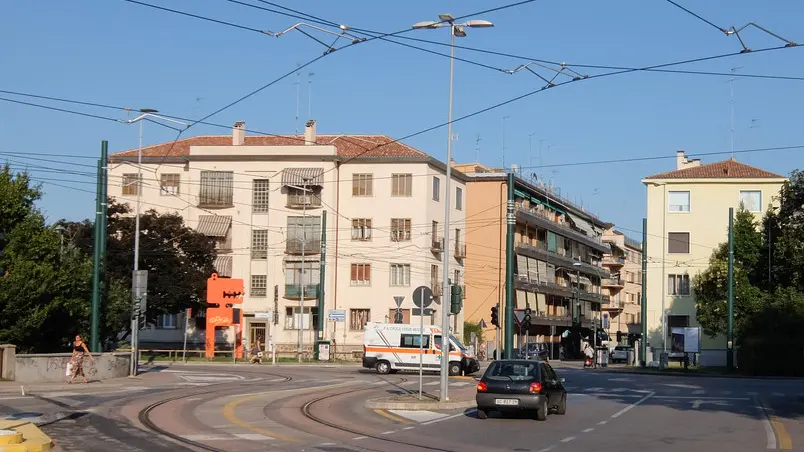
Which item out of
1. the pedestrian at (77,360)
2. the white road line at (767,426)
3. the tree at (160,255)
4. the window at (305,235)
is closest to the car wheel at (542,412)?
the white road line at (767,426)

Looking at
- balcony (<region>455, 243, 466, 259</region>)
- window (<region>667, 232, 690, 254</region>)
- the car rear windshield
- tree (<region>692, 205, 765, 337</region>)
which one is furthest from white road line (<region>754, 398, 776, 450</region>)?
balcony (<region>455, 243, 466, 259</region>)

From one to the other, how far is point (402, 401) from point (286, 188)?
1878 inches

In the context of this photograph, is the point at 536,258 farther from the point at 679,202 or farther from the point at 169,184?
the point at 169,184

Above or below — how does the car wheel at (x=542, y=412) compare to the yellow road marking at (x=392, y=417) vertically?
above

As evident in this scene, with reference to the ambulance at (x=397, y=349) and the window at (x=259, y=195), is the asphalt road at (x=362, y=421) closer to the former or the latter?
the ambulance at (x=397, y=349)

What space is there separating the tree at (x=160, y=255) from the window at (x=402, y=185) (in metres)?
13.7

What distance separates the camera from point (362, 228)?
71.7 m

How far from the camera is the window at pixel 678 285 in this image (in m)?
72.4

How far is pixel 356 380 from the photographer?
126 feet

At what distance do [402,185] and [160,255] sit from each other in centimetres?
1766

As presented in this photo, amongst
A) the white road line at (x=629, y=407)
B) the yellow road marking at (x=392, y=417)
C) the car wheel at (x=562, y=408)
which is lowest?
the white road line at (x=629, y=407)

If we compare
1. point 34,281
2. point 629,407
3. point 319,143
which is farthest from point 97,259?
point 319,143

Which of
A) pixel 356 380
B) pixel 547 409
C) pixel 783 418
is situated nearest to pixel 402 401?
pixel 547 409

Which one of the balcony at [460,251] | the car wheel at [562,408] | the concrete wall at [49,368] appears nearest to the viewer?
the car wheel at [562,408]
